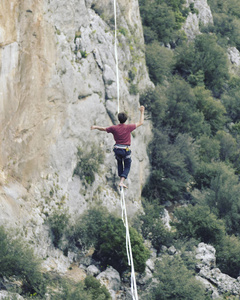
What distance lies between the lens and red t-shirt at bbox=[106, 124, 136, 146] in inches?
647

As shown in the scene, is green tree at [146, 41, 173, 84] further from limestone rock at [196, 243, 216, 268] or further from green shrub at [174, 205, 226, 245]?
limestone rock at [196, 243, 216, 268]

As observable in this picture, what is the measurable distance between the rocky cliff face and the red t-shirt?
8.71 m

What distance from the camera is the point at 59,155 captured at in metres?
27.8

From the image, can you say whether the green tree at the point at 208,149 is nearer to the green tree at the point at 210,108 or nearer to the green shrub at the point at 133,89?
the green tree at the point at 210,108

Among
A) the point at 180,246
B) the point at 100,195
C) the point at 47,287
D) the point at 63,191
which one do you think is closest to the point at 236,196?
the point at 180,246

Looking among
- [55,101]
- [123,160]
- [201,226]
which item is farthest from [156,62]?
[123,160]

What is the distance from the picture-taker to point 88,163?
30.1 metres

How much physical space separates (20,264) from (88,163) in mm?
9206

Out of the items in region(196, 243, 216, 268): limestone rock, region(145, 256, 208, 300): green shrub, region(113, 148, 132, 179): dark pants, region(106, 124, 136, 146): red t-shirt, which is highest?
region(106, 124, 136, 146): red t-shirt

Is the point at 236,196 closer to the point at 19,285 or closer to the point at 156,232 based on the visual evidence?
the point at 156,232

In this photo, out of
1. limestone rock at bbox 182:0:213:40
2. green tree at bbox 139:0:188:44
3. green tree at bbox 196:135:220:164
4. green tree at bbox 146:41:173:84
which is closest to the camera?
green tree at bbox 146:41:173:84

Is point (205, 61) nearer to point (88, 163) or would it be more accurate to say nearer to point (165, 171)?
point (165, 171)

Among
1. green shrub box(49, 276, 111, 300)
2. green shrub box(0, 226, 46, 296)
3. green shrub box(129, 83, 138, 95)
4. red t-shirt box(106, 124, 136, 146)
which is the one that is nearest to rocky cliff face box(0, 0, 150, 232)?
green shrub box(129, 83, 138, 95)

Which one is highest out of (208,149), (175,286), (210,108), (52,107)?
(52,107)
